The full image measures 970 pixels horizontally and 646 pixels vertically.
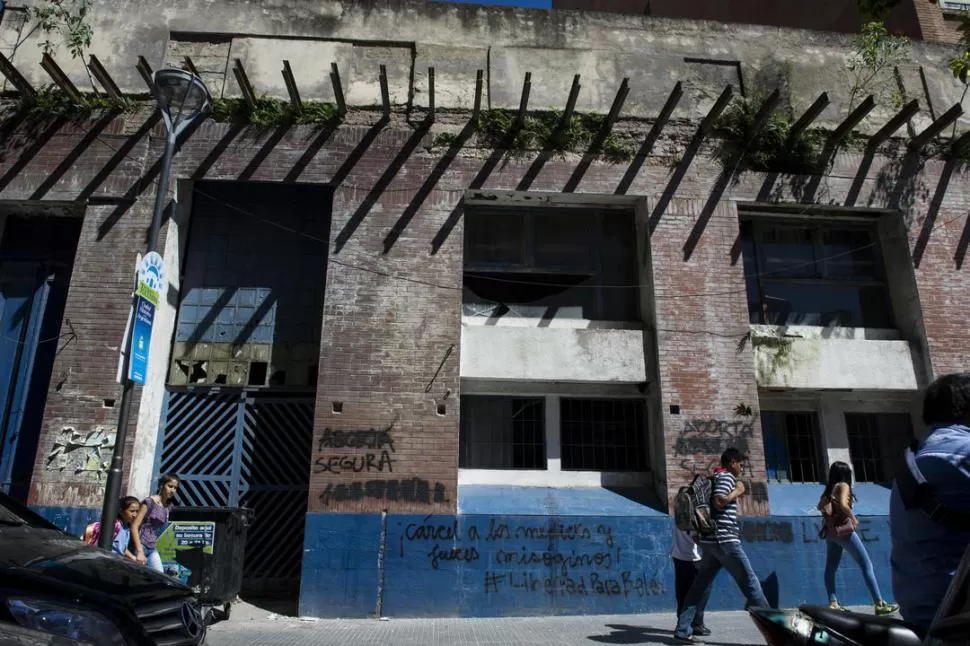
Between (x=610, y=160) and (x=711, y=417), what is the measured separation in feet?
13.9

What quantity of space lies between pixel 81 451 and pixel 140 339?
10.1ft

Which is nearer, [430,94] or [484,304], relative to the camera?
[430,94]

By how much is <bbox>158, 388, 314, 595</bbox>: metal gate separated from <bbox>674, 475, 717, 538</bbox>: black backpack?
533cm

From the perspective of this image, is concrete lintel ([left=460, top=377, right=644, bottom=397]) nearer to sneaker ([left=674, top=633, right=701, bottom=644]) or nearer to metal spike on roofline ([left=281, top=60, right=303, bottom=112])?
sneaker ([left=674, top=633, right=701, bottom=644])

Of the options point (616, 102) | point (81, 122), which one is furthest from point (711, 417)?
point (81, 122)

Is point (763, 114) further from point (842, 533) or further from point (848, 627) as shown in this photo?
point (848, 627)

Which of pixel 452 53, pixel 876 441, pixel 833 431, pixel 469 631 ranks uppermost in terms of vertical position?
pixel 452 53

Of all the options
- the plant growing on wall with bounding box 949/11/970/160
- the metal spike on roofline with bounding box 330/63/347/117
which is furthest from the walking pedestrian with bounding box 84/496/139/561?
the plant growing on wall with bounding box 949/11/970/160

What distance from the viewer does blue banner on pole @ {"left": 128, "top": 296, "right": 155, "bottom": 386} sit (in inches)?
257

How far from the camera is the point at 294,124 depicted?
10195 millimetres

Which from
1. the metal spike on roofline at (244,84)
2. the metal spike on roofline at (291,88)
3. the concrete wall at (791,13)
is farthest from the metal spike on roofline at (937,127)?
the metal spike on roofline at (244,84)

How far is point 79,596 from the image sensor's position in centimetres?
319

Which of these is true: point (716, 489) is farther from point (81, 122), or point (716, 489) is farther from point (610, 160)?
point (81, 122)

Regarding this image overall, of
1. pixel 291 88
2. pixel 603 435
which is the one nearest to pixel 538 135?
pixel 291 88
